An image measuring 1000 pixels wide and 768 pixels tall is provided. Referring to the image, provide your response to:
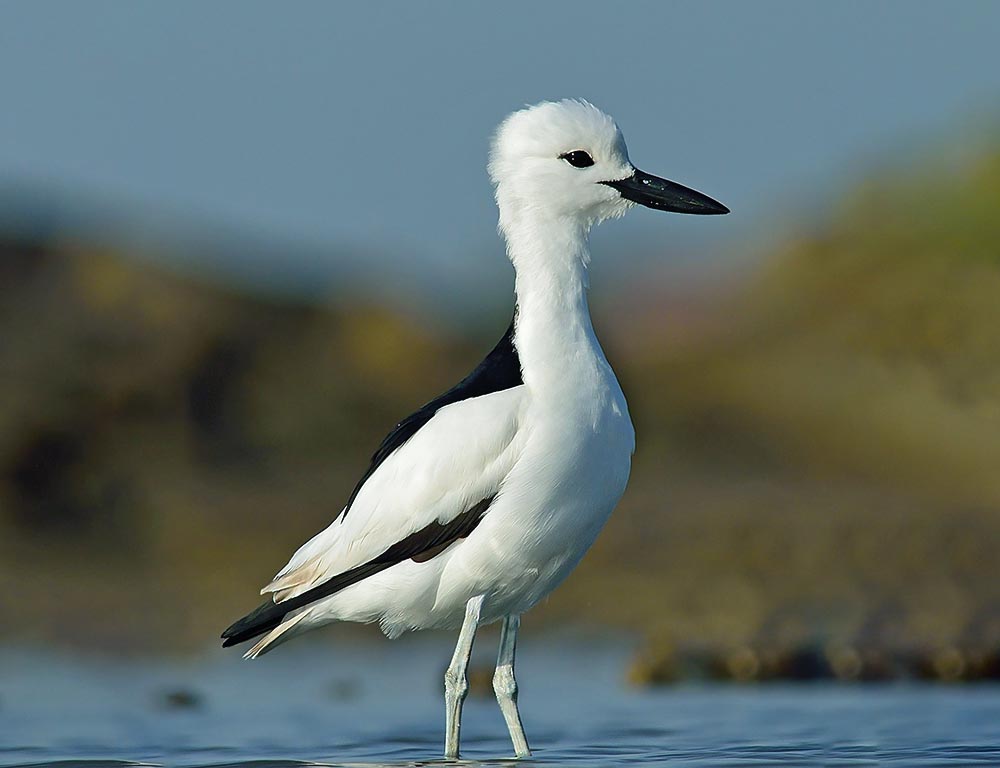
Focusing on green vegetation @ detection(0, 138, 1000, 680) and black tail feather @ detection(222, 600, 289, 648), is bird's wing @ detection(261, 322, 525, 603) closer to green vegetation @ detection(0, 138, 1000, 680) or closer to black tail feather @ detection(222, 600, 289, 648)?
black tail feather @ detection(222, 600, 289, 648)

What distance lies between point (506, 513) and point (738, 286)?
15.1m

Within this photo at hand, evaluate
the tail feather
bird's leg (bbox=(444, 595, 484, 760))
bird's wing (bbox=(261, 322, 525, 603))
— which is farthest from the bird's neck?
the tail feather

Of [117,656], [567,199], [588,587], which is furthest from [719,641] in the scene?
[567,199]

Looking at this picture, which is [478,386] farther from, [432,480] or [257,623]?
[257,623]

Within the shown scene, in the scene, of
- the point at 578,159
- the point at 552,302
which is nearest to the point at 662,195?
the point at 578,159

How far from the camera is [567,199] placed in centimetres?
945

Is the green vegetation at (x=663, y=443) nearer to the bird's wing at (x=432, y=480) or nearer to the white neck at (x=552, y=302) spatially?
the bird's wing at (x=432, y=480)

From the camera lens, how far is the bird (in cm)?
886

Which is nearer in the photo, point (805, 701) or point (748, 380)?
point (805, 701)

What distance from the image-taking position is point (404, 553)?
911 centimetres

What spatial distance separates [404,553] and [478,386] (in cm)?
90

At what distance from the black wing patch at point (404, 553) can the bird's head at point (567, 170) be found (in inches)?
62.8

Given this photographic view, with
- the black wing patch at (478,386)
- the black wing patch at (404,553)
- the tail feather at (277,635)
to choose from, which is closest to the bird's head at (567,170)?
the black wing patch at (478,386)

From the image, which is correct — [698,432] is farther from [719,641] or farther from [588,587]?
[719,641]
